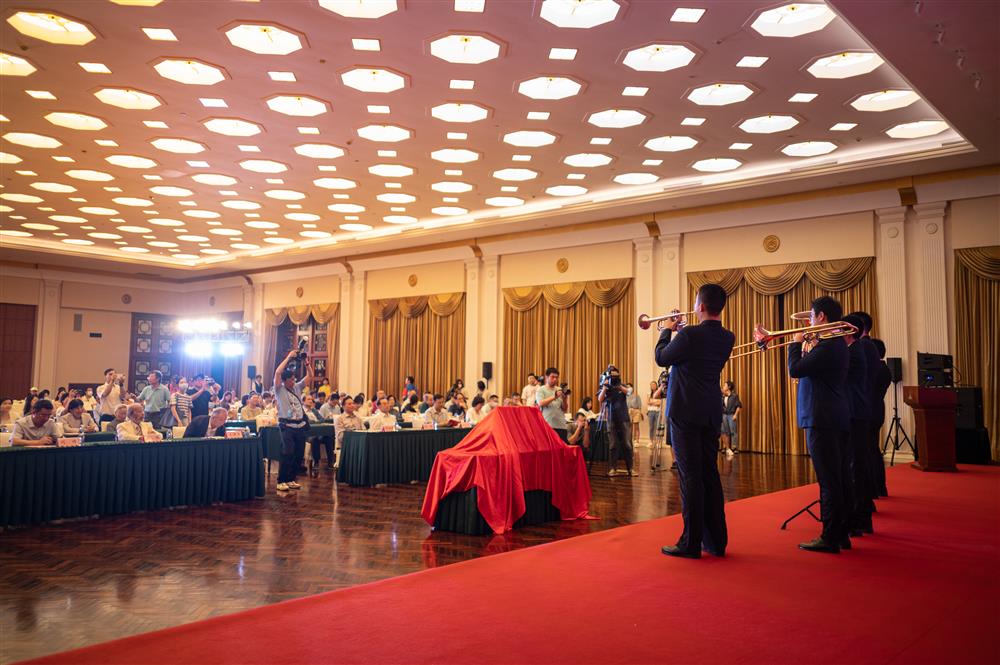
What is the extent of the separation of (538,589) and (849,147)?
955cm

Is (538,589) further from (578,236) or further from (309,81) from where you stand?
(578,236)

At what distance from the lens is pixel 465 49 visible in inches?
285

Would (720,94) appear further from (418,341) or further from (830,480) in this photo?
(418,341)

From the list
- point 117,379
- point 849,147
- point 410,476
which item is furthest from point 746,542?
point 117,379

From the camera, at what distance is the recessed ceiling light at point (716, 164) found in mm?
11016

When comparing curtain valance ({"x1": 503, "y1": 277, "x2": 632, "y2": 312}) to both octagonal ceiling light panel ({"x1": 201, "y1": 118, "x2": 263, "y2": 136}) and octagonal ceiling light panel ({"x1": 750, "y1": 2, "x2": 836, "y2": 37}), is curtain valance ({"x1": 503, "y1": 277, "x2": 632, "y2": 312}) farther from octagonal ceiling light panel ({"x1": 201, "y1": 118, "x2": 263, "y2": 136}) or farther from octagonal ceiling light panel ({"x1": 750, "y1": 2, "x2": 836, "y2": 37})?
octagonal ceiling light panel ({"x1": 750, "y1": 2, "x2": 836, "y2": 37})

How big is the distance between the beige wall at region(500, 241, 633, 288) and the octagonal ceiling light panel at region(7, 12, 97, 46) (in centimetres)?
1008

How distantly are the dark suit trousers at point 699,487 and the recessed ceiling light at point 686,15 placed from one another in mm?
4154

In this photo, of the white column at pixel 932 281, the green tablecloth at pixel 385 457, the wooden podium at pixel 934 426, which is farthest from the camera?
the white column at pixel 932 281

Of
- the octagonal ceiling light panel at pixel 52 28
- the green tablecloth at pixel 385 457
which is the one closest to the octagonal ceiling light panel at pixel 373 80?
the octagonal ceiling light panel at pixel 52 28

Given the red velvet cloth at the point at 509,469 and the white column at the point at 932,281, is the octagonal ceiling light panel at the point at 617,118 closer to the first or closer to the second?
the red velvet cloth at the point at 509,469

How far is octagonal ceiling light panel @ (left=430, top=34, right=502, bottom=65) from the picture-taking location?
7.03 meters

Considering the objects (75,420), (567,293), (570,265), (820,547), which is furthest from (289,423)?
(570,265)

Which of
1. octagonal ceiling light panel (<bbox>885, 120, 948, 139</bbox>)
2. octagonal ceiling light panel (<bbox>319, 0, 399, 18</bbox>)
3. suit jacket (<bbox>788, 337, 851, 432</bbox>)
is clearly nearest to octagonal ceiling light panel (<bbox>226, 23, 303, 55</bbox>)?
octagonal ceiling light panel (<bbox>319, 0, 399, 18</bbox>)
